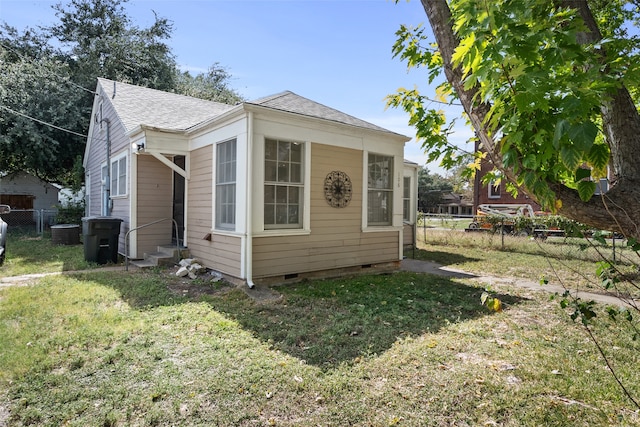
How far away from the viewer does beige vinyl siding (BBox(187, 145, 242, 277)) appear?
6.39 m

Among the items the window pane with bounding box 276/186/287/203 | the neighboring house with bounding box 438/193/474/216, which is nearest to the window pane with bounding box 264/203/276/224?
the window pane with bounding box 276/186/287/203

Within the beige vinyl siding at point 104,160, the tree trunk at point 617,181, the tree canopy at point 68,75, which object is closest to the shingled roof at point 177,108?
the beige vinyl siding at point 104,160

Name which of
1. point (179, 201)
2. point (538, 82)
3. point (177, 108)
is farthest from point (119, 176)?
point (538, 82)

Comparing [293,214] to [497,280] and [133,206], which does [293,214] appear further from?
[497,280]

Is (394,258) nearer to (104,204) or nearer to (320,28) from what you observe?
(320,28)

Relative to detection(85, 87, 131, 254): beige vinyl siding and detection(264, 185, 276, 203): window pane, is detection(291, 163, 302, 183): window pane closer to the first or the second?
detection(264, 185, 276, 203): window pane

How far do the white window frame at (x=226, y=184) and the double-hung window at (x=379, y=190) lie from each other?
9.46 ft

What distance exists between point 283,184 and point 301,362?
3.69 metres

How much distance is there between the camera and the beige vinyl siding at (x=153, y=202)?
8562mm

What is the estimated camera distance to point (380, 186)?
7.98 m

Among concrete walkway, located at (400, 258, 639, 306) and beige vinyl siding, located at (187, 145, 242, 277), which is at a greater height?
beige vinyl siding, located at (187, 145, 242, 277)

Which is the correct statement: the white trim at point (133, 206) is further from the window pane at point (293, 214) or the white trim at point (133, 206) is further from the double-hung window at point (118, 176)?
the window pane at point (293, 214)

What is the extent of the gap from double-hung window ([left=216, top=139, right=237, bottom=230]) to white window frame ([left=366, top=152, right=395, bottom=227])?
9.34 feet

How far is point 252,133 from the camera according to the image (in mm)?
5965
